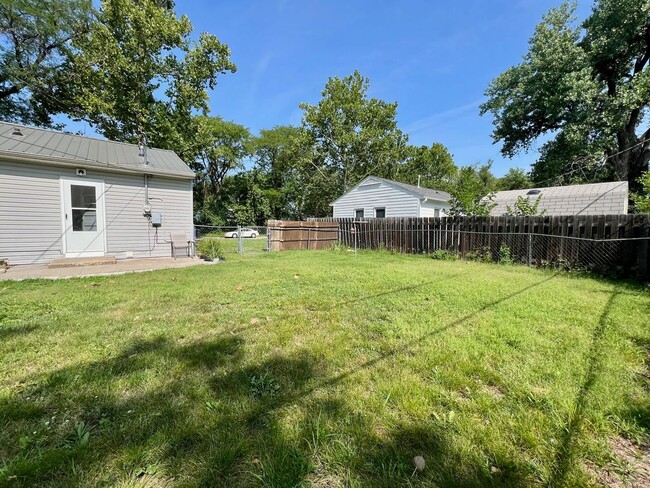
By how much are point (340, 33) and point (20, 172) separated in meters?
→ 13.8

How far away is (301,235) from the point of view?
12977mm

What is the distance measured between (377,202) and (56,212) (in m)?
13.5

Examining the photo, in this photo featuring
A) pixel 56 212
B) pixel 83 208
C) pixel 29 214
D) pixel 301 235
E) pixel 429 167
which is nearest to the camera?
pixel 29 214

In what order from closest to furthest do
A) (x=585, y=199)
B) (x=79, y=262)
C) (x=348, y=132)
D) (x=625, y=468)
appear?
1. (x=625, y=468)
2. (x=79, y=262)
3. (x=585, y=199)
4. (x=348, y=132)

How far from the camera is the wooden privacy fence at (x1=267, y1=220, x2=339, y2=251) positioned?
1226 cm

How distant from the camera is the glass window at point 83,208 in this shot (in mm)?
7805

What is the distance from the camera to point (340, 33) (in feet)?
46.3

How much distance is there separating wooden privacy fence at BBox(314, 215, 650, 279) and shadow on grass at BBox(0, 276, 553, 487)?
7213 millimetres

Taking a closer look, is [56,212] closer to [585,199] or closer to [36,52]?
[36,52]

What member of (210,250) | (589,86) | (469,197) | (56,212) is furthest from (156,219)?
(589,86)

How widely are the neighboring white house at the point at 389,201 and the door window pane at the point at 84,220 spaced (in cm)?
1272

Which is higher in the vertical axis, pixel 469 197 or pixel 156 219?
pixel 469 197

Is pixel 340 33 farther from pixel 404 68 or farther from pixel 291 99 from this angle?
pixel 291 99

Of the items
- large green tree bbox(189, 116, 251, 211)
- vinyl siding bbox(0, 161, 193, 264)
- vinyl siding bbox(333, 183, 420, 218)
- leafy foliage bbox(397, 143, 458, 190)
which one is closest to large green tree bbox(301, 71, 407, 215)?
leafy foliage bbox(397, 143, 458, 190)
